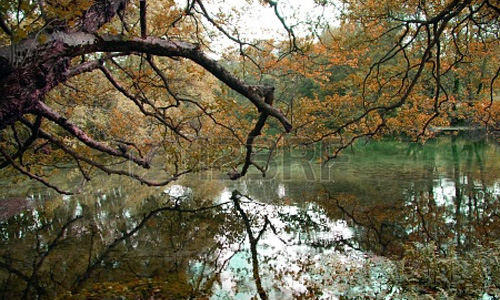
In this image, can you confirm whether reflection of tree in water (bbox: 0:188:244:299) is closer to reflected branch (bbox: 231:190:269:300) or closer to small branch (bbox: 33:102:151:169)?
reflected branch (bbox: 231:190:269:300)

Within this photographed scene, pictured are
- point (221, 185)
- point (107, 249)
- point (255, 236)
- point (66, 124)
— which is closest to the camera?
point (66, 124)

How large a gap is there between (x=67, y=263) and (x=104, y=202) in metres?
5.78

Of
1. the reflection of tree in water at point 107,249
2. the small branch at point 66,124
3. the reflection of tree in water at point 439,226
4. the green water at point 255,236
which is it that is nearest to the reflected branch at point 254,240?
the green water at point 255,236

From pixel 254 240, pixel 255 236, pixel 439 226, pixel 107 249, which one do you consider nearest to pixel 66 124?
pixel 107 249

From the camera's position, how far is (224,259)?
7078 millimetres

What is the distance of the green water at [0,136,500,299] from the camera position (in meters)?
5.52

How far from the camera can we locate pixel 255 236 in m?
8.54

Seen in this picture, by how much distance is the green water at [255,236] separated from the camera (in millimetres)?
5523

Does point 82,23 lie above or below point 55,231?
above

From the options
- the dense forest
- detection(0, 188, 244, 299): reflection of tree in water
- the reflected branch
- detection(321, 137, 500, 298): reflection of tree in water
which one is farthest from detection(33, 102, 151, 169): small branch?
detection(321, 137, 500, 298): reflection of tree in water

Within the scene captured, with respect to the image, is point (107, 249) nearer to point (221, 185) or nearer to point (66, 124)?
point (66, 124)

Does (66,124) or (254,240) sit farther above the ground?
(66,124)

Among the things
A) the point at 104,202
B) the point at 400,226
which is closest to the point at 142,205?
the point at 104,202

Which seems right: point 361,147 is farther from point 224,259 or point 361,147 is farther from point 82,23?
point 82,23
